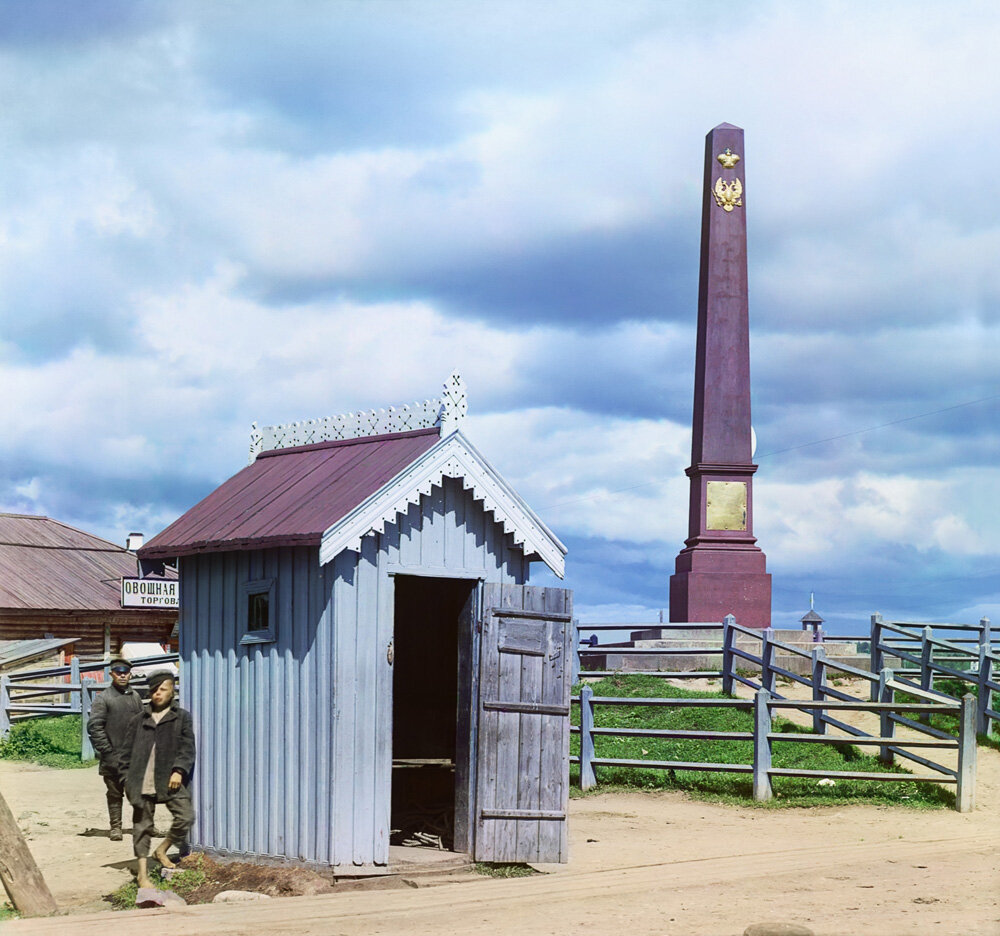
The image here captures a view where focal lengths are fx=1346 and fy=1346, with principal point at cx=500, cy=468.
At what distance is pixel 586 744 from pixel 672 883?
6173 millimetres

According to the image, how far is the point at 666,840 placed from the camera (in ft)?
43.9

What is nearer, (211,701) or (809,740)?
(211,701)

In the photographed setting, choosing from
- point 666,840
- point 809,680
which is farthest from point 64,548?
point 666,840

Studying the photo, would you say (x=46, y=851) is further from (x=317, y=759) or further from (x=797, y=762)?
(x=797, y=762)

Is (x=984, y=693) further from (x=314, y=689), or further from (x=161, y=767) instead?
(x=161, y=767)

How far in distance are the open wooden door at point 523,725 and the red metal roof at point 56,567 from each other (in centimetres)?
2318

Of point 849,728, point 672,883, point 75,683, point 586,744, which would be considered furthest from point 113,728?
point 75,683

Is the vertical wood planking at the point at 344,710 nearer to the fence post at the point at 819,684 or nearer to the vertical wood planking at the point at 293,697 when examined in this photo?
the vertical wood planking at the point at 293,697

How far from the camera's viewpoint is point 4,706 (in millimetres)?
23859

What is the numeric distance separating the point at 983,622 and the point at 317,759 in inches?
592

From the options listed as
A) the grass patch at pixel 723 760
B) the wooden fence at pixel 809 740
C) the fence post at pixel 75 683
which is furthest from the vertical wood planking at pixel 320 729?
the fence post at pixel 75 683

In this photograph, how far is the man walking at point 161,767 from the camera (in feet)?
34.3

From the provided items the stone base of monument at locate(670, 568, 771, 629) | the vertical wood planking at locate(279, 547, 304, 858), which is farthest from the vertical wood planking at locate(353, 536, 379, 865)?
the stone base of monument at locate(670, 568, 771, 629)

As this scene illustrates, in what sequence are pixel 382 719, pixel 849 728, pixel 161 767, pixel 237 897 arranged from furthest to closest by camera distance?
pixel 849 728 → pixel 382 719 → pixel 161 767 → pixel 237 897
